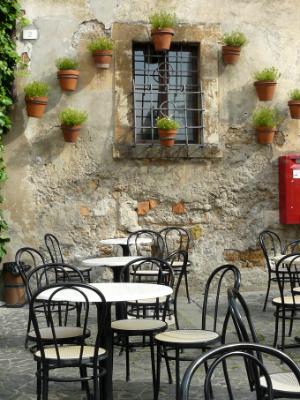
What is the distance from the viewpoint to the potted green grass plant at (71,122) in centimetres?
759

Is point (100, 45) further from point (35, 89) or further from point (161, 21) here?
point (35, 89)

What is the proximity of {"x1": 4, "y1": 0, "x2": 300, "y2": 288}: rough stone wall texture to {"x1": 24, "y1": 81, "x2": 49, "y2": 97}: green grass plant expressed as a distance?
0.58 ft

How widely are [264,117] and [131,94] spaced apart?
156cm

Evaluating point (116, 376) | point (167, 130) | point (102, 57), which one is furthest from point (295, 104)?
point (116, 376)

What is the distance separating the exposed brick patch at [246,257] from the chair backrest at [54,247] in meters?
1.91

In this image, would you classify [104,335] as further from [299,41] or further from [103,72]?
[299,41]

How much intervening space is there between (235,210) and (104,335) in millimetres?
4537

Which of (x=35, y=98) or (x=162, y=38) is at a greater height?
(x=162, y=38)

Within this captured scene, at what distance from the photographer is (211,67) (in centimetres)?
807

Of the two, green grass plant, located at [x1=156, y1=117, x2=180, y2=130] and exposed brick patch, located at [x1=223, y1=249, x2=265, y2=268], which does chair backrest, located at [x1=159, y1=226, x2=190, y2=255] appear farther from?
green grass plant, located at [x1=156, y1=117, x2=180, y2=130]

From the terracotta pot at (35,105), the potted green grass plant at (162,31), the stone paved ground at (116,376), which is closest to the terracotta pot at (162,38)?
the potted green grass plant at (162,31)

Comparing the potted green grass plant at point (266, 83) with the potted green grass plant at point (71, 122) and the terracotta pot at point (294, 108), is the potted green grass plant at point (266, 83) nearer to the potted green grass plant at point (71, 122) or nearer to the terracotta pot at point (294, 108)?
the terracotta pot at point (294, 108)

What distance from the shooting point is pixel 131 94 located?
25.9 feet

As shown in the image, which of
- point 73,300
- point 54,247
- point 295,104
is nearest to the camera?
point 73,300
